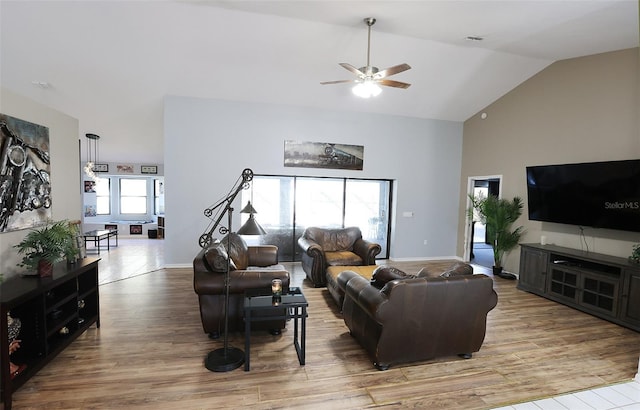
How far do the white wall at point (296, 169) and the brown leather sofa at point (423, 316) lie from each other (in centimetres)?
425

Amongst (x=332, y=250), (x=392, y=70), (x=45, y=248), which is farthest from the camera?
(x=332, y=250)

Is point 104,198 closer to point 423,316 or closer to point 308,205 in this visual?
point 308,205

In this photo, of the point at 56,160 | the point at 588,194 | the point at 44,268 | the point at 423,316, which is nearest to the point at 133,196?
the point at 56,160

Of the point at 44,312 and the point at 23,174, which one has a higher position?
the point at 23,174

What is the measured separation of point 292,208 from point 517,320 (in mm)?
4547

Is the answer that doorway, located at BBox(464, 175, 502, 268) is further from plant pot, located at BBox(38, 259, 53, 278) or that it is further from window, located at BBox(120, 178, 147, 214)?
window, located at BBox(120, 178, 147, 214)

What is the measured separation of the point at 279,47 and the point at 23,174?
361 centimetres

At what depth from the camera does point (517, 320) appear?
158 inches

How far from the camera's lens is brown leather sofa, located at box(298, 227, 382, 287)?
5086mm

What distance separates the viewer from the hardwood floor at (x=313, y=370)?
238 cm

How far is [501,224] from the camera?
6.04m

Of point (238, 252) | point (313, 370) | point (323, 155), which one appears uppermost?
point (323, 155)

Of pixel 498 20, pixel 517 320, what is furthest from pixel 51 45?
pixel 517 320

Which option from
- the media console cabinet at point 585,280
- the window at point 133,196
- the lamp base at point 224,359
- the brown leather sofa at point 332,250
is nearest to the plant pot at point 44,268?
the lamp base at point 224,359
